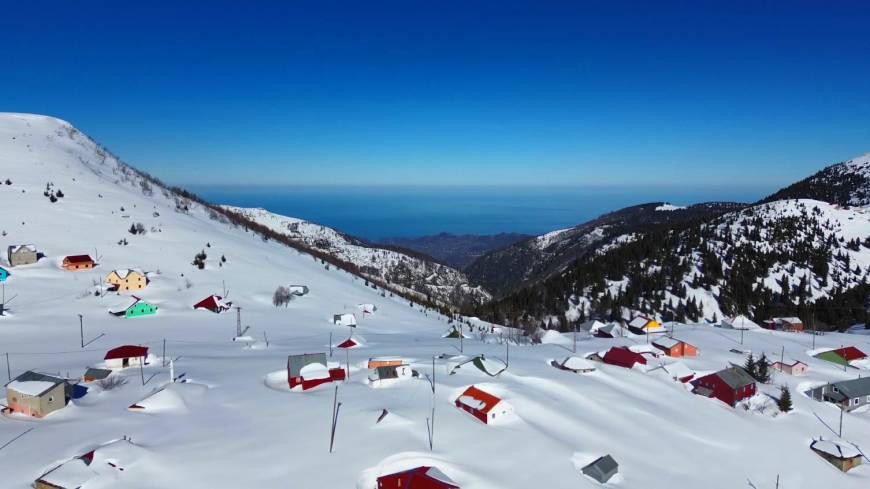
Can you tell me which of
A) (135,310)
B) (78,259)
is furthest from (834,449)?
(78,259)

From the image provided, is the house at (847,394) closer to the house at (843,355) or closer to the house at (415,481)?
the house at (843,355)

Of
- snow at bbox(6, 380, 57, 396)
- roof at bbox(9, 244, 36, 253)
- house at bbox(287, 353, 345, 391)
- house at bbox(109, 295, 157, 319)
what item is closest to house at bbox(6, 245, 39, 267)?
roof at bbox(9, 244, 36, 253)

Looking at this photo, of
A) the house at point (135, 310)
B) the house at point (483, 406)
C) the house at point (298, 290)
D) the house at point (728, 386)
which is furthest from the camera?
the house at point (298, 290)

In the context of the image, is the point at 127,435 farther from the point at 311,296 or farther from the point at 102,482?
the point at 311,296

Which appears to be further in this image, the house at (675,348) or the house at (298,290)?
the house at (298,290)

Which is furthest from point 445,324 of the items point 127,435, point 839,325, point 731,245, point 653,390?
point 731,245

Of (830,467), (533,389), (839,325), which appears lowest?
(839,325)

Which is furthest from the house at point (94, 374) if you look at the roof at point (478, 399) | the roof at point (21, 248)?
the roof at point (21, 248)
